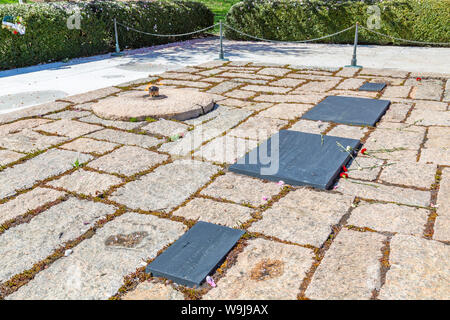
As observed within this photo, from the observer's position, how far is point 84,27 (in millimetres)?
10719

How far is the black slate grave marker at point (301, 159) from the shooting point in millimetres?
3576

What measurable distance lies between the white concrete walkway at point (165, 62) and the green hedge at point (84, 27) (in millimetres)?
355

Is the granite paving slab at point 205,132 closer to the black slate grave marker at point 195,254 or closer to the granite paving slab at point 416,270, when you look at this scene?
the black slate grave marker at point 195,254

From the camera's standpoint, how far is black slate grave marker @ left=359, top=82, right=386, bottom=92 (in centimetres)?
672

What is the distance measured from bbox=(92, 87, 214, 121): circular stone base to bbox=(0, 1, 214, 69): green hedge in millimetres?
4806

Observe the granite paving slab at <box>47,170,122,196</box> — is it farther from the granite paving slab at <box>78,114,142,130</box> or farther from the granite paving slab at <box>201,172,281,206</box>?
the granite paving slab at <box>78,114,142,130</box>

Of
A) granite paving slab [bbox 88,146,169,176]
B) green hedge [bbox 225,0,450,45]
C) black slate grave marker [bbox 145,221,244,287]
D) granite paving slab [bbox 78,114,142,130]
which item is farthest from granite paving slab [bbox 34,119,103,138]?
green hedge [bbox 225,0,450,45]

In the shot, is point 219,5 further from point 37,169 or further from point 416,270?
point 416,270

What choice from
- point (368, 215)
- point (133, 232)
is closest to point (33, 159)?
point (133, 232)

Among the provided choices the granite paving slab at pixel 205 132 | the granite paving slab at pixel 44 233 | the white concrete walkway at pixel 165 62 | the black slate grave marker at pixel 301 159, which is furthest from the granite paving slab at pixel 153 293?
the white concrete walkway at pixel 165 62

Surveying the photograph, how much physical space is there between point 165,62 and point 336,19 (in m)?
6.11

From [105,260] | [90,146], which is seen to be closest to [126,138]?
[90,146]
